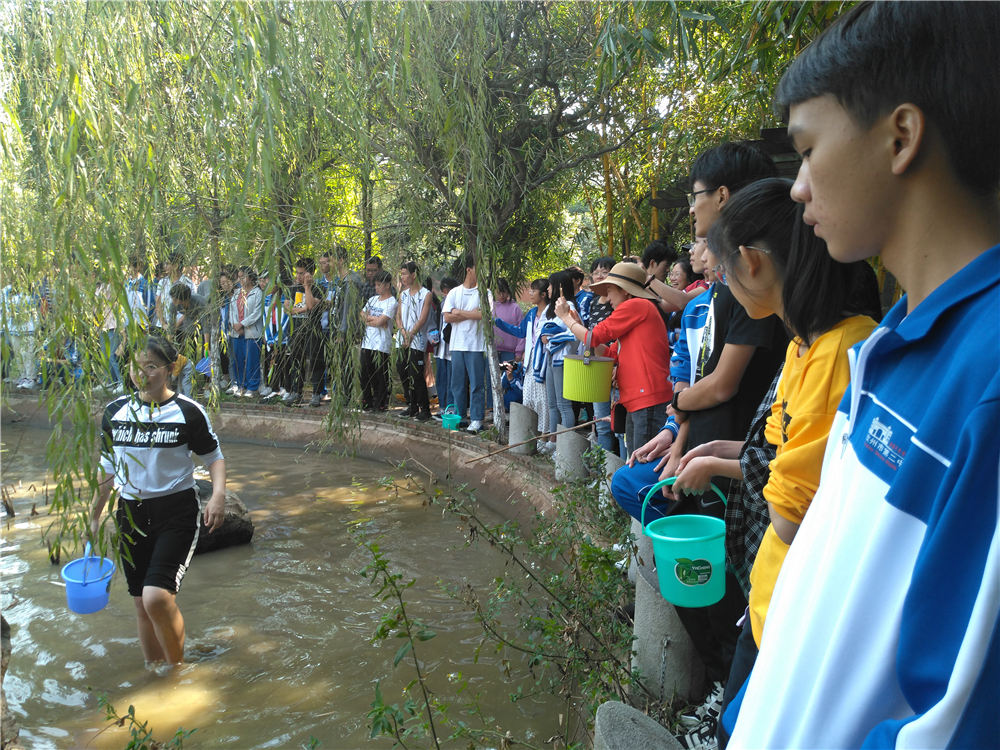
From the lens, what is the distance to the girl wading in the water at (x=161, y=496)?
345 centimetres

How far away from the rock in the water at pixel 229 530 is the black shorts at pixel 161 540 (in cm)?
166

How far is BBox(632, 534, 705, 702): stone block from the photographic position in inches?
96.5

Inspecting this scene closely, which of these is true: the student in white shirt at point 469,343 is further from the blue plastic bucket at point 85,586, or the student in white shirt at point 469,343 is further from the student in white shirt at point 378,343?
the blue plastic bucket at point 85,586

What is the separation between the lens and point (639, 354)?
13.9ft

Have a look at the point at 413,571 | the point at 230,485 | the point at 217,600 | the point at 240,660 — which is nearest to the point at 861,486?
the point at 240,660

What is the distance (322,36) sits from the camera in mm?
3062

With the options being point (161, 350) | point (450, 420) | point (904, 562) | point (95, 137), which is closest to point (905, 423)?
point (904, 562)

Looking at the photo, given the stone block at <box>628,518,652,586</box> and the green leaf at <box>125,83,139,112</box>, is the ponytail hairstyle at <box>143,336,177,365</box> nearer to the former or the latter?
the green leaf at <box>125,83,139,112</box>

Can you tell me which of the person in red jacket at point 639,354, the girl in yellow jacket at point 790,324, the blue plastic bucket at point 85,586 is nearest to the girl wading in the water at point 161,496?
the blue plastic bucket at point 85,586

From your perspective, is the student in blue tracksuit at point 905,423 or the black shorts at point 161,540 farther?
the black shorts at point 161,540

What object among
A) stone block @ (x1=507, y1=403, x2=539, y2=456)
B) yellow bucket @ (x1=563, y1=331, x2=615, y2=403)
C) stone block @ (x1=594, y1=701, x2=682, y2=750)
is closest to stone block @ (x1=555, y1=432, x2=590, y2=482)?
yellow bucket @ (x1=563, y1=331, x2=615, y2=403)

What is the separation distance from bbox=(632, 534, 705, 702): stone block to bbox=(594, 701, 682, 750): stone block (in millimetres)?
603

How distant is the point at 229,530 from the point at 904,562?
210 inches

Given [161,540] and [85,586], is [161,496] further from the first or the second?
[85,586]
